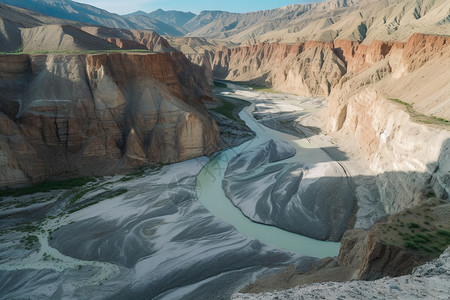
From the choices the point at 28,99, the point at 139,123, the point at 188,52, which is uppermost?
the point at 188,52

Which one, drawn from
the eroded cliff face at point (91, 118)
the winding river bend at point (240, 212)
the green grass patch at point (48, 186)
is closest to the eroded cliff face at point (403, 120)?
the winding river bend at point (240, 212)

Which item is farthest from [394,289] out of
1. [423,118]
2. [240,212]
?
[423,118]

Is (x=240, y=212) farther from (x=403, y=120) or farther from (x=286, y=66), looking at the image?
(x=286, y=66)

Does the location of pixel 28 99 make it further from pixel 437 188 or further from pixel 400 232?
pixel 437 188

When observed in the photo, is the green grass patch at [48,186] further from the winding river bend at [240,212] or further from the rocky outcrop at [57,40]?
the rocky outcrop at [57,40]

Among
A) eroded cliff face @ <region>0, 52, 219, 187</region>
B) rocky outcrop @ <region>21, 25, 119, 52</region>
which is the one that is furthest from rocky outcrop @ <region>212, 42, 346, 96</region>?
rocky outcrop @ <region>21, 25, 119, 52</region>

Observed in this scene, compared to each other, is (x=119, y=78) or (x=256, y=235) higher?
(x=119, y=78)

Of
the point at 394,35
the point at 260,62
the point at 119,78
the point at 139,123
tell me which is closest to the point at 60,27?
the point at 119,78
